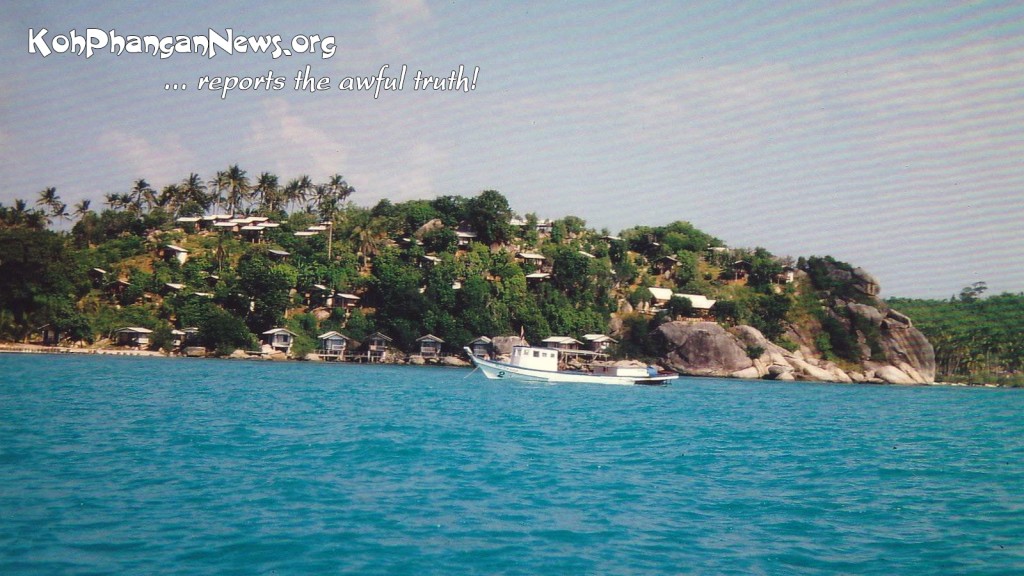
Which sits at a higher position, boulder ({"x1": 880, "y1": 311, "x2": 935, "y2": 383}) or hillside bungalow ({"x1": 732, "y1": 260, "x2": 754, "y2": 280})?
hillside bungalow ({"x1": 732, "y1": 260, "x2": 754, "y2": 280})

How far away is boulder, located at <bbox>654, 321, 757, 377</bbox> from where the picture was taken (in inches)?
2869

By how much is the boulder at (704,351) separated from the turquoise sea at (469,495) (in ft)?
164

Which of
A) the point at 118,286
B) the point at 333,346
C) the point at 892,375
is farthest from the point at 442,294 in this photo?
the point at 892,375

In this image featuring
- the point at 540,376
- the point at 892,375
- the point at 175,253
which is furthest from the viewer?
the point at 892,375

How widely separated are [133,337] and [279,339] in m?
13.3

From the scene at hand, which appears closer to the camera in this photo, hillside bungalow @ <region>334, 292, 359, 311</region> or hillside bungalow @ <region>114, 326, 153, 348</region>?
hillside bungalow @ <region>114, 326, 153, 348</region>

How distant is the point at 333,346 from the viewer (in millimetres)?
70688

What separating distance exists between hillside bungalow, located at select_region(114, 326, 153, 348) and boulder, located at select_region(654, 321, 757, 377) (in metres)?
52.9

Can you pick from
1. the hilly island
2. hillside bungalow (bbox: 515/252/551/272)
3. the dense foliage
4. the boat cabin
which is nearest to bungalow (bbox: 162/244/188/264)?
the hilly island

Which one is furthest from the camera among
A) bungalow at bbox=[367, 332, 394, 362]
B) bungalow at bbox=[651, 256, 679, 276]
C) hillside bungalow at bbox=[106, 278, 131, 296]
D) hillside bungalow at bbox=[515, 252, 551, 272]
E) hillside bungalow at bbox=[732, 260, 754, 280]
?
bungalow at bbox=[651, 256, 679, 276]

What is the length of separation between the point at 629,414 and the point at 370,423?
40.3ft

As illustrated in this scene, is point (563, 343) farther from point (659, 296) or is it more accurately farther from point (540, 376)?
point (540, 376)

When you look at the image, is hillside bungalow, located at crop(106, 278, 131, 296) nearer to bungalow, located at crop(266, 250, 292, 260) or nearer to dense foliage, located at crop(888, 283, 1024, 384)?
bungalow, located at crop(266, 250, 292, 260)

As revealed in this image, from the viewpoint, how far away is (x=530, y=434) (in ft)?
64.9
